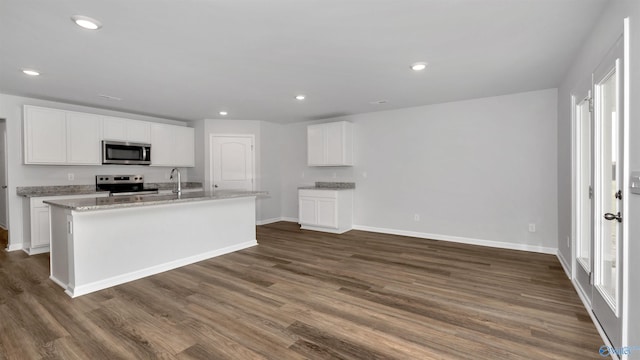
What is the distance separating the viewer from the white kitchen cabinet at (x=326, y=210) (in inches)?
225

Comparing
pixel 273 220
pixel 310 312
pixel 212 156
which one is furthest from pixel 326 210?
pixel 310 312

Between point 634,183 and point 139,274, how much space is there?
4346 mm

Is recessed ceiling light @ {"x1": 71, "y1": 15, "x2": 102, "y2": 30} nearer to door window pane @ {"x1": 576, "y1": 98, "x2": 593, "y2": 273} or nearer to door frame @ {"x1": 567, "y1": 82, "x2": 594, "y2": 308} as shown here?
door frame @ {"x1": 567, "y1": 82, "x2": 594, "y2": 308}

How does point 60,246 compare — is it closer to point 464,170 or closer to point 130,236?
point 130,236

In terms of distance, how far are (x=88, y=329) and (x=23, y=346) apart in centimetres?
36

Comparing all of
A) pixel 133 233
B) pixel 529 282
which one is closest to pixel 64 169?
pixel 133 233

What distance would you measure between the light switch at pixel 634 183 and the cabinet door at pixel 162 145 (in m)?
6.52

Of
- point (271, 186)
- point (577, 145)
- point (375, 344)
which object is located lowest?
point (375, 344)

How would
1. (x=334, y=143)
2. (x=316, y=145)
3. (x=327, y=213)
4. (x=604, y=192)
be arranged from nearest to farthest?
(x=604, y=192)
(x=327, y=213)
(x=334, y=143)
(x=316, y=145)

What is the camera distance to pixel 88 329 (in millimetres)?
2279

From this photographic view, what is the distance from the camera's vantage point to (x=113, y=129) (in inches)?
203

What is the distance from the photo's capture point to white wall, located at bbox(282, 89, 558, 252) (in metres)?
4.28

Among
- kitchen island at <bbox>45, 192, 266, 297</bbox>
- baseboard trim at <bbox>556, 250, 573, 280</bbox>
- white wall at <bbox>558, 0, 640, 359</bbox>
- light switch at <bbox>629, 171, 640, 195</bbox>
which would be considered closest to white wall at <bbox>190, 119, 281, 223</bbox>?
kitchen island at <bbox>45, 192, 266, 297</bbox>

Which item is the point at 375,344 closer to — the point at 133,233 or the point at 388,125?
the point at 133,233
